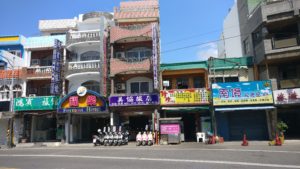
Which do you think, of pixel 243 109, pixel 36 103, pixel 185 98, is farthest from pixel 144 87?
pixel 36 103

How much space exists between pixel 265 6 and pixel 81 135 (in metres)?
23.7

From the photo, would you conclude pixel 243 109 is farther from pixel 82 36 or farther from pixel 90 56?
pixel 82 36

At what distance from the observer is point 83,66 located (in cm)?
2912

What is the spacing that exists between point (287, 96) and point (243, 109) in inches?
152

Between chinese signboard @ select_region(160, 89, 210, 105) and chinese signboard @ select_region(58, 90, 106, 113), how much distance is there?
19.7 ft

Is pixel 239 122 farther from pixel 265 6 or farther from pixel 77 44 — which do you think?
pixel 77 44

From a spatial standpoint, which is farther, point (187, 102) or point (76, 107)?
point (76, 107)

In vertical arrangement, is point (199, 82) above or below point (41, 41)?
below

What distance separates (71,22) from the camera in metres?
35.6

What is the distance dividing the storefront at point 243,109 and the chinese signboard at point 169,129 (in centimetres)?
387

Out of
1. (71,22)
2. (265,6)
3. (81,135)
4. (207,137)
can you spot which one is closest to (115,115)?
(81,135)

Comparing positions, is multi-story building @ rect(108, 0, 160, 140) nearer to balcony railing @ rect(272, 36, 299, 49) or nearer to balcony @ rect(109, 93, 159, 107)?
balcony @ rect(109, 93, 159, 107)

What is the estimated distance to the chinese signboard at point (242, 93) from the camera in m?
24.9

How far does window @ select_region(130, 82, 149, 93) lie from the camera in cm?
2926
